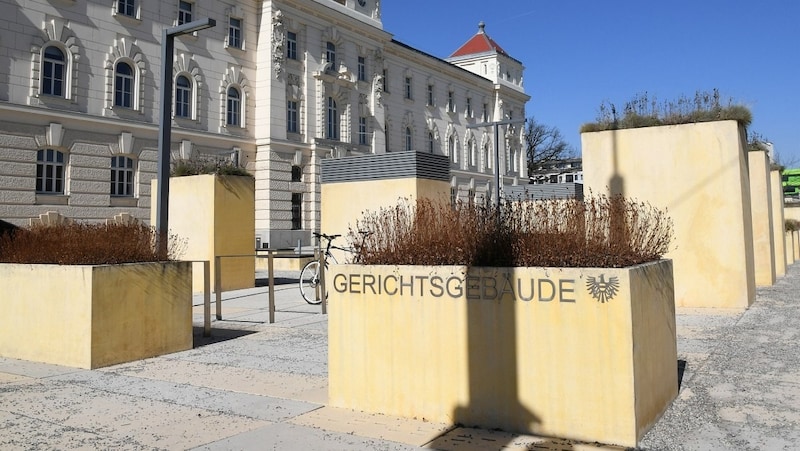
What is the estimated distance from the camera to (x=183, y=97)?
3069 cm

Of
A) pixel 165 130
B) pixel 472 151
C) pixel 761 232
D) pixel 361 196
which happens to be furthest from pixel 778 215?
pixel 472 151

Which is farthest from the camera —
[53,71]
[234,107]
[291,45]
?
[291,45]

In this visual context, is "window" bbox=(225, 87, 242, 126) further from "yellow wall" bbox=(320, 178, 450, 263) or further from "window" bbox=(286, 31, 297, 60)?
"yellow wall" bbox=(320, 178, 450, 263)

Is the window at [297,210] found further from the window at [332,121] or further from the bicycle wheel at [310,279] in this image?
the bicycle wheel at [310,279]

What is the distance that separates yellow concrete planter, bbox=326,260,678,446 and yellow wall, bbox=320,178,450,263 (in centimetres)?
1094

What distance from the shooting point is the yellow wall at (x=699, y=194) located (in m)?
12.1

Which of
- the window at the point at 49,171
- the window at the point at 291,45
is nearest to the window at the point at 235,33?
the window at the point at 291,45

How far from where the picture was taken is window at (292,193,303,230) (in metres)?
36.8

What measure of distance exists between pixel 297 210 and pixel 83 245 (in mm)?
29258

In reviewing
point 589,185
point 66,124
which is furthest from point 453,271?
point 66,124

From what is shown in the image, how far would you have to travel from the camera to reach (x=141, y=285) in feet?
26.4

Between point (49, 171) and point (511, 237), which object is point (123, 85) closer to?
point (49, 171)

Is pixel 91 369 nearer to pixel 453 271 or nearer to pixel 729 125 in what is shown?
pixel 453 271

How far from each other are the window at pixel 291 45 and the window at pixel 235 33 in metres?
2.88
